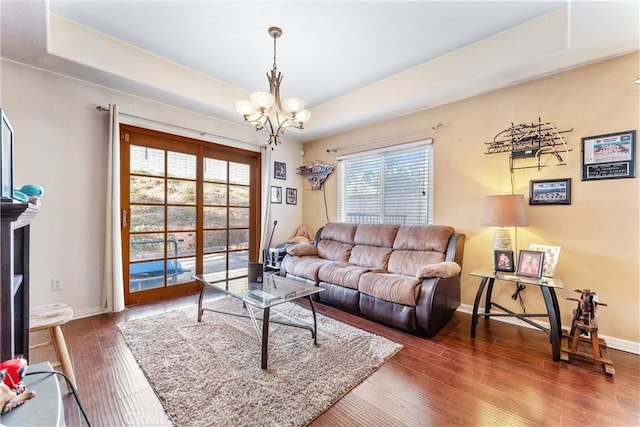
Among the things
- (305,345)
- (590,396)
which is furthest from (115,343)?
(590,396)

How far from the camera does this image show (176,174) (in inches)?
140

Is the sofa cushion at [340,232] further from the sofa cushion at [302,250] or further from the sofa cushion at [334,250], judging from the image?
the sofa cushion at [302,250]

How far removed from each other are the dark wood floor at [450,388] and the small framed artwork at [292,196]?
3026 mm

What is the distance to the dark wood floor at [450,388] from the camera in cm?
147

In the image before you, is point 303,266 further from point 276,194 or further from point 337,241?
point 276,194

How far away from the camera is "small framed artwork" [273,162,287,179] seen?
4559 mm

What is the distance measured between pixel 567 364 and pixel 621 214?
1.34m

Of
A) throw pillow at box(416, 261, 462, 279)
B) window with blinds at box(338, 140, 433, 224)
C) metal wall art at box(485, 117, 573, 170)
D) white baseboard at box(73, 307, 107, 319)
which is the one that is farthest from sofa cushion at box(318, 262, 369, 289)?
white baseboard at box(73, 307, 107, 319)

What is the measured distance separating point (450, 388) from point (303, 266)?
6.68 ft

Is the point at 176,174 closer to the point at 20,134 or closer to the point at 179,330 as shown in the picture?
the point at 20,134

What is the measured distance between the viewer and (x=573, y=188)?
2465 mm

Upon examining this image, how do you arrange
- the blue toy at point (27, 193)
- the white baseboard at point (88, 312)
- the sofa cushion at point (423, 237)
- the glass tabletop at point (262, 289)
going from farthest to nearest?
1. the sofa cushion at point (423, 237)
2. the white baseboard at point (88, 312)
3. the glass tabletop at point (262, 289)
4. the blue toy at point (27, 193)

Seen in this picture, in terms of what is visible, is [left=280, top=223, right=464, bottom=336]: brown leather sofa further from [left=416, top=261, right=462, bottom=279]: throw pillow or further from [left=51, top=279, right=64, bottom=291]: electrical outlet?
[left=51, top=279, right=64, bottom=291]: electrical outlet

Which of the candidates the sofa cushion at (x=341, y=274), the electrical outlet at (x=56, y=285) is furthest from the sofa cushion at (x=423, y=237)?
the electrical outlet at (x=56, y=285)
